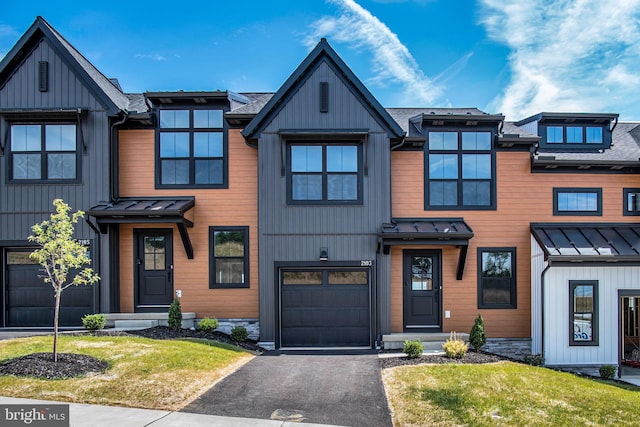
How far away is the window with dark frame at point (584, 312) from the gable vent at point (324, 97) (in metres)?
8.29

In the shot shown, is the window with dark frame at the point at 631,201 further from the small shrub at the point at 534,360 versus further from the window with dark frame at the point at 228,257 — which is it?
the window with dark frame at the point at 228,257

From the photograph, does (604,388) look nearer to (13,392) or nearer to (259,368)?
(259,368)

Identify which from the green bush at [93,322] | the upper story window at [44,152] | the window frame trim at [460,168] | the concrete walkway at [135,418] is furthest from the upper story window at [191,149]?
the concrete walkway at [135,418]

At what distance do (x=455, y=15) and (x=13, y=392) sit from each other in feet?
55.0

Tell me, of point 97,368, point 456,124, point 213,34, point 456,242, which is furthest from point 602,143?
point 97,368

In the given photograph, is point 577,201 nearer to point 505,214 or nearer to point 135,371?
point 505,214

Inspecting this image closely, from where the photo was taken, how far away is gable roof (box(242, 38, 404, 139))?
42.2 ft

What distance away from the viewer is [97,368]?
8688 millimetres

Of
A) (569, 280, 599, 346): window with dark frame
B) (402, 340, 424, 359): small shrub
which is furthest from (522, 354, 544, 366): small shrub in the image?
(402, 340, 424, 359): small shrub

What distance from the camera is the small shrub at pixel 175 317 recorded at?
12.7 m

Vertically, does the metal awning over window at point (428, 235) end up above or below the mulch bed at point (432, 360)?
above

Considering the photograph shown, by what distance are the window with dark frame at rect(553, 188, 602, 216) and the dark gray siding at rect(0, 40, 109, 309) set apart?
1340 centimetres

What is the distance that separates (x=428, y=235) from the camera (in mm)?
12500

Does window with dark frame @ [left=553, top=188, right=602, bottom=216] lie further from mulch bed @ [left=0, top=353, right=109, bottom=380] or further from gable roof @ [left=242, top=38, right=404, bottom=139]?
mulch bed @ [left=0, top=353, right=109, bottom=380]
